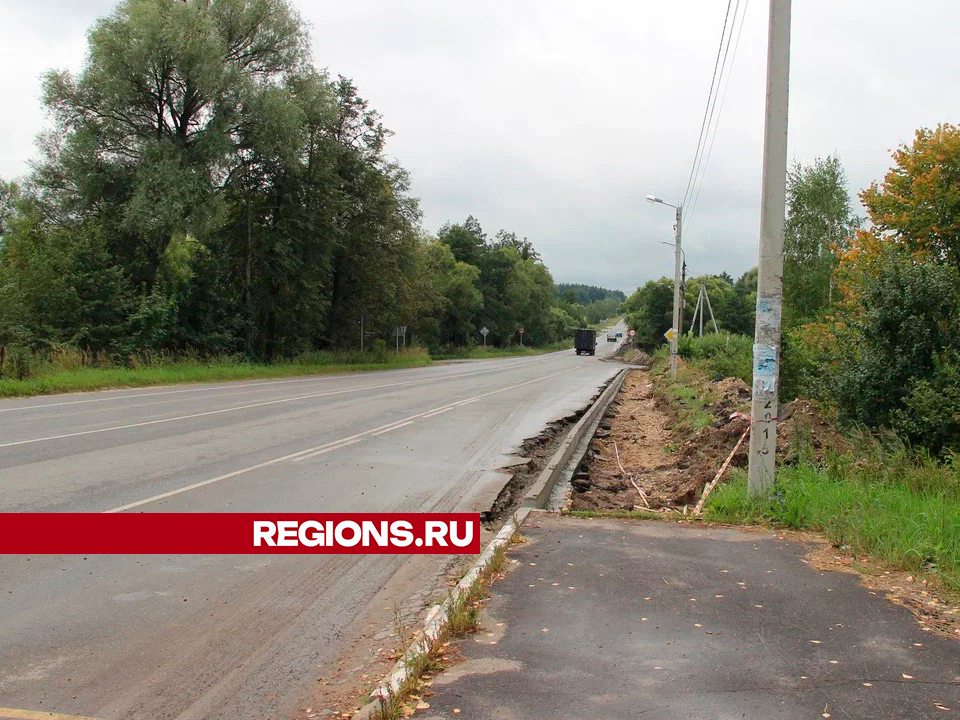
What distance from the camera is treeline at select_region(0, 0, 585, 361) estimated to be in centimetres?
2945

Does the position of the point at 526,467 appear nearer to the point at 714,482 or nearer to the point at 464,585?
the point at 714,482

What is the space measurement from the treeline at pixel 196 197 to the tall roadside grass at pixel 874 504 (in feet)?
77.3

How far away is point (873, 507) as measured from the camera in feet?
25.3

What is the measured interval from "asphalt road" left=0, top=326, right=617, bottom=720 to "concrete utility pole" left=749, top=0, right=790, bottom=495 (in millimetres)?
3296

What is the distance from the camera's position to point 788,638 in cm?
484

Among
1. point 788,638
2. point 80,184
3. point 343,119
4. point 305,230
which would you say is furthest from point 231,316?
point 788,638

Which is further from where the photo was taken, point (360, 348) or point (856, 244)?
point (360, 348)

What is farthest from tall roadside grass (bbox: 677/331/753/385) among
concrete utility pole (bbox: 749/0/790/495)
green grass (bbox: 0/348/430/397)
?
green grass (bbox: 0/348/430/397)

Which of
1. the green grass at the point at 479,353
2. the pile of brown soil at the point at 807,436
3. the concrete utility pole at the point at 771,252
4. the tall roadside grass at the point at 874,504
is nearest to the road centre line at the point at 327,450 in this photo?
the tall roadside grass at the point at 874,504

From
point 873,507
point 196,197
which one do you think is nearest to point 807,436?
point 873,507

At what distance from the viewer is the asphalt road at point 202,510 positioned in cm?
432

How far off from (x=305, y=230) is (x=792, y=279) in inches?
1122

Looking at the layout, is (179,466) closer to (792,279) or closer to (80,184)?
→ (80,184)

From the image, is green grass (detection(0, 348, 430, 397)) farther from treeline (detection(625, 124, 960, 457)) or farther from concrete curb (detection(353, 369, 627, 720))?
treeline (detection(625, 124, 960, 457))
